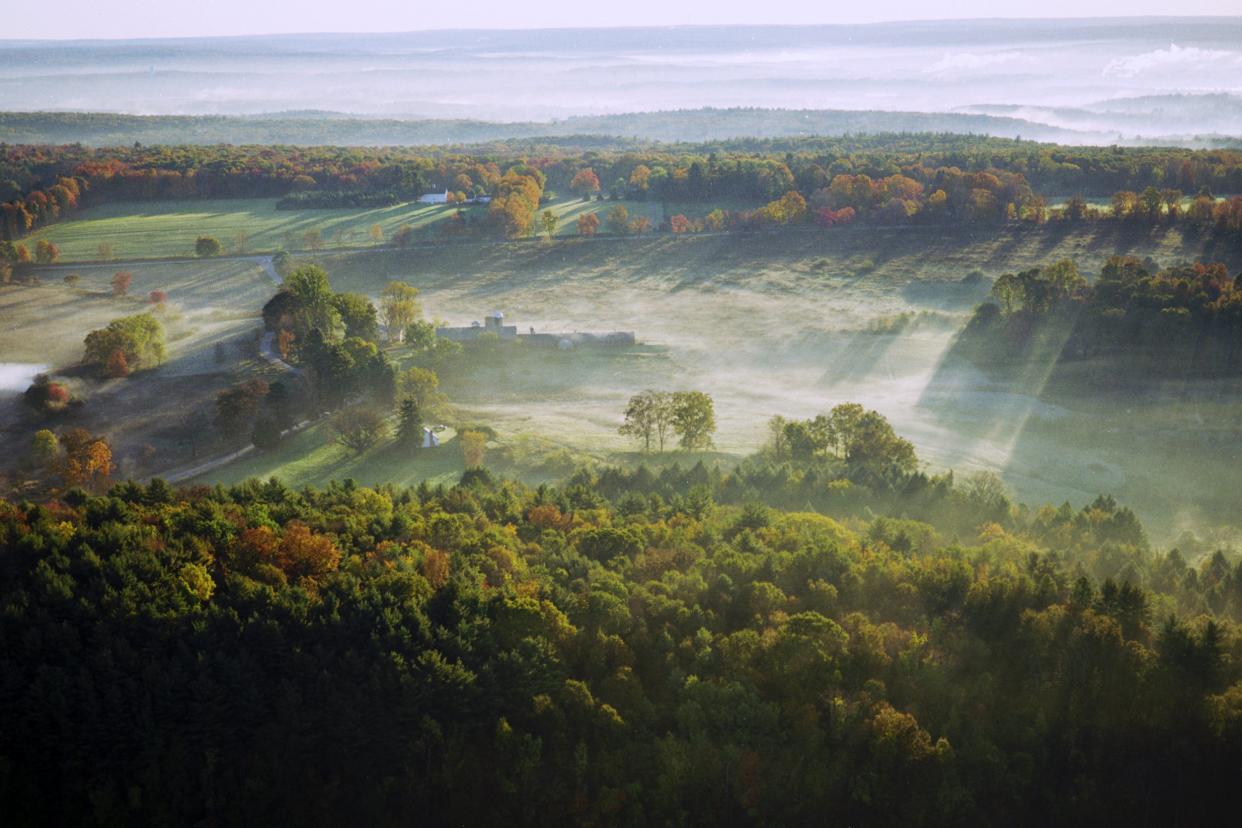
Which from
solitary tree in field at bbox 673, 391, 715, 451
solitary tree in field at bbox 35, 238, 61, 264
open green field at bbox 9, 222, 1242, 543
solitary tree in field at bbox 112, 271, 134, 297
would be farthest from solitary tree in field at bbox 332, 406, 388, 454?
solitary tree in field at bbox 35, 238, 61, 264

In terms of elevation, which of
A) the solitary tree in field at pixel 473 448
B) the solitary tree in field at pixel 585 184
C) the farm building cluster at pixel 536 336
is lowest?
the solitary tree in field at pixel 473 448

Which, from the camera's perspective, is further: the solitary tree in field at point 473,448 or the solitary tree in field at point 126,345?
the solitary tree in field at point 126,345

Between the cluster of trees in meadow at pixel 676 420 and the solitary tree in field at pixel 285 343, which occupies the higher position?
the solitary tree in field at pixel 285 343

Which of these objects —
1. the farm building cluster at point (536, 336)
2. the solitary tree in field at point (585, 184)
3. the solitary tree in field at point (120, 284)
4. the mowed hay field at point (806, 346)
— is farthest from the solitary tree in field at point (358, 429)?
the solitary tree in field at point (585, 184)

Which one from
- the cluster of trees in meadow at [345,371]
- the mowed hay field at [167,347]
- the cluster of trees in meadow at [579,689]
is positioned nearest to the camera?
the cluster of trees in meadow at [579,689]

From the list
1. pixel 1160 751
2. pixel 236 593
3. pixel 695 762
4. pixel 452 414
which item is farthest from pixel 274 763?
pixel 452 414

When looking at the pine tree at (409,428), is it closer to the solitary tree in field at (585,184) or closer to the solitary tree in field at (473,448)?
the solitary tree in field at (473,448)

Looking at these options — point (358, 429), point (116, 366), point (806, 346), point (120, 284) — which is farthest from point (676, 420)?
point (120, 284)
